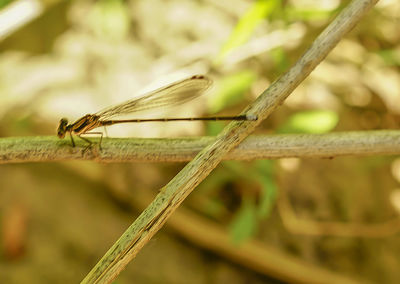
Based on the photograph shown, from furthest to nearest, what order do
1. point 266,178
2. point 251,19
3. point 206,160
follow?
point 266,178
point 251,19
point 206,160

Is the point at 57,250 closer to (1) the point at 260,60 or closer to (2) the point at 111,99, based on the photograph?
(2) the point at 111,99

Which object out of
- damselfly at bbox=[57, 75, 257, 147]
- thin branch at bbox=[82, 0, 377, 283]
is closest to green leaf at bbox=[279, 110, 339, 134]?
damselfly at bbox=[57, 75, 257, 147]

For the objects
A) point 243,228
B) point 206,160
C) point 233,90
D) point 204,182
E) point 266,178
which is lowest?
point 206,160

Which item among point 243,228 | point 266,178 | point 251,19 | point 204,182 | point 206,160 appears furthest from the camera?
point 204,182

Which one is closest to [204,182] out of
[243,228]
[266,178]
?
[243,228]

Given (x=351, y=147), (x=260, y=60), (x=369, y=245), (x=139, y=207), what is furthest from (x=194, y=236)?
(x=351, y=147)

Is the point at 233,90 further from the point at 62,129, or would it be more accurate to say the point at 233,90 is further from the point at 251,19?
the point at 62,129

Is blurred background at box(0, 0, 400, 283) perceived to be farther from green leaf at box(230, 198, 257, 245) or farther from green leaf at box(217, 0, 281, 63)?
green leaf at box(217, 0, 281, 63)
